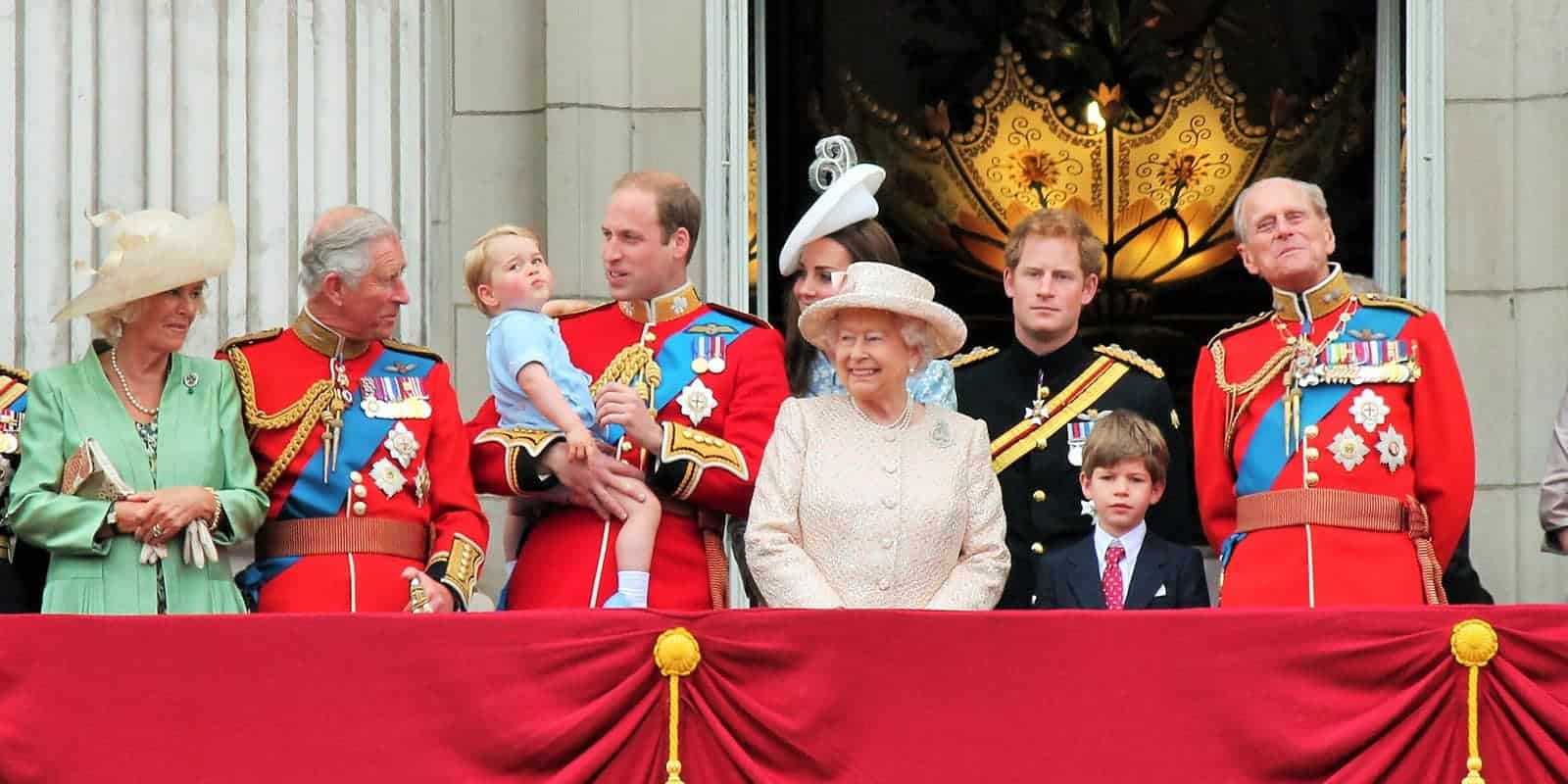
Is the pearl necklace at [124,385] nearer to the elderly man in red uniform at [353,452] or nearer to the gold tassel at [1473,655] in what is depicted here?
the elderly man in red uniform at [353,452]

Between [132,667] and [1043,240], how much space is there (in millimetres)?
2574

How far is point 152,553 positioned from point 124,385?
0.42 metres

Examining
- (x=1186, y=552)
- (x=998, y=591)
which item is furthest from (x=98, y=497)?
(x=1186, y=552)

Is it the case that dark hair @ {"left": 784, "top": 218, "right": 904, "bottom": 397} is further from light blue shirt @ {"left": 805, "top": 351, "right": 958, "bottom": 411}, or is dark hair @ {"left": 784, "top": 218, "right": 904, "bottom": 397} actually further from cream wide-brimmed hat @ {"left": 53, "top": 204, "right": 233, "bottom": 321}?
cream wide-brimmed hat @ {"left": 53, "top": 204, "right": 233, "bottom": 321}

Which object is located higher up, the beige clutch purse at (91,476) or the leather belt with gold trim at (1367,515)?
the beige clutch purse at (91,476)

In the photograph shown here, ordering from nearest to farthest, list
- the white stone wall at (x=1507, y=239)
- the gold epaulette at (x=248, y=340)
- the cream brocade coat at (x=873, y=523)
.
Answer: the cream brocade coat at (x=873, y=523)
the gold epaulette at (x=248, y=340)
the white stone wall at (x=1507, y=239)

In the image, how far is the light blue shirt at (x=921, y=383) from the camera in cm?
759

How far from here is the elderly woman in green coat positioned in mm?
6934

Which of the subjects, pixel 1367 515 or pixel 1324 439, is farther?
pixel 1324 439

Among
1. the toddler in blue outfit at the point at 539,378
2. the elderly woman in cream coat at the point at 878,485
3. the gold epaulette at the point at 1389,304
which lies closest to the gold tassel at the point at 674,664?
the elderly woman in cream coat at the point at 878,485

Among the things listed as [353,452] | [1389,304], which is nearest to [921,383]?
[1389,304]

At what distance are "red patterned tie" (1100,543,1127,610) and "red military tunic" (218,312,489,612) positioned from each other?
1.48 m

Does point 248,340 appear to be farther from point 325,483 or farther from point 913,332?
point 913,332

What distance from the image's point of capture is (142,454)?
23.1 feet
